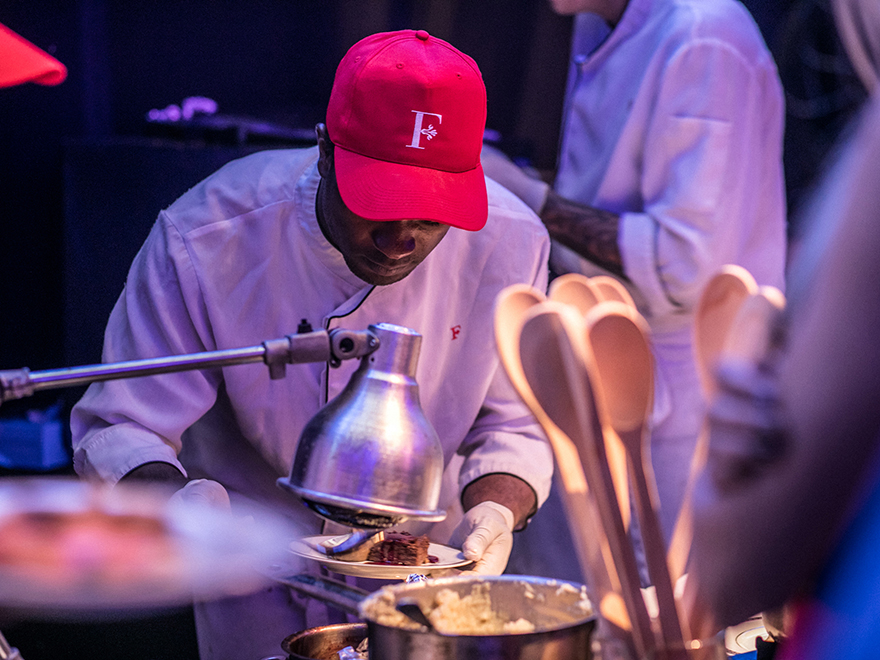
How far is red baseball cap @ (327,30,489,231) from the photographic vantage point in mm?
1464

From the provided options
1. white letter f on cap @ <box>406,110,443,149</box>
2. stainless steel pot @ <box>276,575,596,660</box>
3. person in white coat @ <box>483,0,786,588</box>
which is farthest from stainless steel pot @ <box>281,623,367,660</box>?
person in white coat @ <box>483,0,786,588</box>

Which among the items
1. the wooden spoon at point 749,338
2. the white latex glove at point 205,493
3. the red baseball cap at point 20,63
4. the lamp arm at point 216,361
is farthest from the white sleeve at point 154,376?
the wooden spoon at point 749,338

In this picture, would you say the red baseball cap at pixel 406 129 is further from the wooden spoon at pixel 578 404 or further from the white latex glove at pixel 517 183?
the white latex glove at pixel 517 183

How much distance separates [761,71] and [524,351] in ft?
6.36

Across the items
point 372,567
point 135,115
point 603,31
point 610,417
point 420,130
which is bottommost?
point 372,567

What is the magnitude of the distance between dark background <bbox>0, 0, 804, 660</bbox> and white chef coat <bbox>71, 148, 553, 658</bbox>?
1.18 metres

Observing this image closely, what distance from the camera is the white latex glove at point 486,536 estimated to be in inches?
60.5

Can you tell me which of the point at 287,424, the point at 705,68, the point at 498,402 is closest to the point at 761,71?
the point at 705,68

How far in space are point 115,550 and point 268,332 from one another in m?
1.07

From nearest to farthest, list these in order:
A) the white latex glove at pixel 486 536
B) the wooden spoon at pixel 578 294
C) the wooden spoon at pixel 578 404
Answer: the wooden spoon at pixel 578 404 < the wooden spoon at pixel 578 294 < the white latex glove at pixel 486 536

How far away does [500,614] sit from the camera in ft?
3.39

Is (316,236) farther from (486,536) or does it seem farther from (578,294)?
(578,294)

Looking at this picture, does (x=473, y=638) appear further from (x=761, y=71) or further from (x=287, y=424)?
(x=761, y=71)

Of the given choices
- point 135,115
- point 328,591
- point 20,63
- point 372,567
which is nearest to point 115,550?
point 328,591
